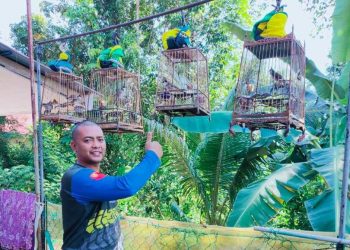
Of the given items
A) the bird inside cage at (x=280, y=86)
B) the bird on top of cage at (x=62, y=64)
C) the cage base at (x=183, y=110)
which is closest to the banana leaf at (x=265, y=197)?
the cage base at (x=183, y=110)

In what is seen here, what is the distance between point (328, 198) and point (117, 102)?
200 centimetres

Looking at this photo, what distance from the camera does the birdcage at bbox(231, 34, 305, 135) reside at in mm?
2322

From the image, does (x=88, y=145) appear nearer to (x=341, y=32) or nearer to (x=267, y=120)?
(x=267, y=120)

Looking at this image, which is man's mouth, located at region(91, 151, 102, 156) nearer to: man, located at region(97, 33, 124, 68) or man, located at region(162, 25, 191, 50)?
man, located at region(162, 25, 191, 50)

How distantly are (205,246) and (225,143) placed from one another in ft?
9.57

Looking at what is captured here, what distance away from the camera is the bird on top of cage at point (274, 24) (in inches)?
90.0

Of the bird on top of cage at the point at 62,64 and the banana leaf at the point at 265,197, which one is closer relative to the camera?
the banana leaf at the point at 265,197

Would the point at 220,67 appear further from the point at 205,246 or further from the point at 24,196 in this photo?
the point at 205,246

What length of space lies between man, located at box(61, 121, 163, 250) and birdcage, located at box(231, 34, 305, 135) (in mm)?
923

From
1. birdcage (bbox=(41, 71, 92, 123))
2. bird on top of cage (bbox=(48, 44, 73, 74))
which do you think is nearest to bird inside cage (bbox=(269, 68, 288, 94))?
birdcage (bbox=(41, 71, 92, 123))

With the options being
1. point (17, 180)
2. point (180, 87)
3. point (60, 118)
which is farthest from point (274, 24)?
point (17, 180)

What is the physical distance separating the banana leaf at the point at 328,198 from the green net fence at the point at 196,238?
946 millimetres

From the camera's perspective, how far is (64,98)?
4.28m

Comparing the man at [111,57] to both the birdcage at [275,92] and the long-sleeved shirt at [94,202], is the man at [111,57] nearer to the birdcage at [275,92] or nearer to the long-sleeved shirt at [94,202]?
the birdcage at [275,92]
